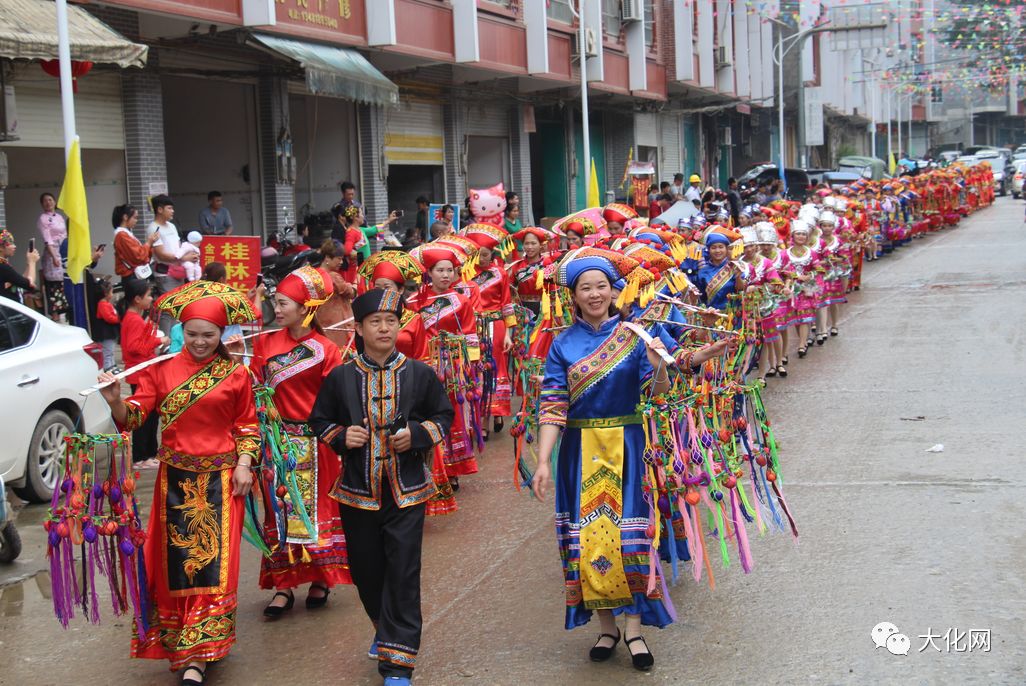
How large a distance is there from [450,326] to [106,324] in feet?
11.7

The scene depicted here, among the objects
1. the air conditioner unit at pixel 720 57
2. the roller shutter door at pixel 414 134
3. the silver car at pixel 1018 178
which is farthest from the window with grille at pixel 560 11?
the silver car at pixel 1018 178

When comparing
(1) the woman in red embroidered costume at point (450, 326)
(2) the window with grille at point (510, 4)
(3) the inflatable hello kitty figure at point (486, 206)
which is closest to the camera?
(1) the woman in red embroidered costume at point (450, 326)

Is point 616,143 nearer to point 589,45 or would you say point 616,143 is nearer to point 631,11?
point 631,11

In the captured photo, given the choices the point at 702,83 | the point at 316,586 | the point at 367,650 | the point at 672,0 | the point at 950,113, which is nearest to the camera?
the point at 367,650

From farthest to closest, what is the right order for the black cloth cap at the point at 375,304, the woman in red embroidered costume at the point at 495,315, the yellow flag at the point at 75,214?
the yellow flag at the point at 75,214
the woman in red embroidered costume at the point at 495,315
the black cloth cap at the point at 375,304

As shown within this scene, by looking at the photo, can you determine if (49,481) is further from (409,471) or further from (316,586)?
(409,471)

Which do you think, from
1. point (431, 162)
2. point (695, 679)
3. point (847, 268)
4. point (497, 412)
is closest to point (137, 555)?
point (695, 679)

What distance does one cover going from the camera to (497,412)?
10102mm

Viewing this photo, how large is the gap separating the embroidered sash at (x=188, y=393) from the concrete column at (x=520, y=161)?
22.2 meters

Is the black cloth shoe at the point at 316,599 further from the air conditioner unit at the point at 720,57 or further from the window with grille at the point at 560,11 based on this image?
the air conditioner unit at the point at 720,57

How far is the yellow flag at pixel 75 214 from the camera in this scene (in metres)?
10.1

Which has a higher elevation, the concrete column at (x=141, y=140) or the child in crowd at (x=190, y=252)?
the concrete column at (x=141, y=140)

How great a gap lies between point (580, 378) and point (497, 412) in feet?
16.1

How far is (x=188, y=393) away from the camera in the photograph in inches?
205
